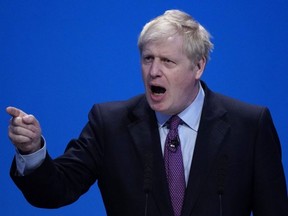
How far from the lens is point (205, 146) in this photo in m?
2.29

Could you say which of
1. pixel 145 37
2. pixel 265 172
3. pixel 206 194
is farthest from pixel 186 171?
pixel 145 37

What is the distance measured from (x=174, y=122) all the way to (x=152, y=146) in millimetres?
114

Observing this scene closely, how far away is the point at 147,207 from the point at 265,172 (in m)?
0.40

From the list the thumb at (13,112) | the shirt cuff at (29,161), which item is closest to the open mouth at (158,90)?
the shirt cuff at (29,161)

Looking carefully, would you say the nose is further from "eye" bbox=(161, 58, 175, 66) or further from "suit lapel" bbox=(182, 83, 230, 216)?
"suit lapel" bbox=(182, 83, 230, 216)

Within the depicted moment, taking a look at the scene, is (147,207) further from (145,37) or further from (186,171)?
(145,37)

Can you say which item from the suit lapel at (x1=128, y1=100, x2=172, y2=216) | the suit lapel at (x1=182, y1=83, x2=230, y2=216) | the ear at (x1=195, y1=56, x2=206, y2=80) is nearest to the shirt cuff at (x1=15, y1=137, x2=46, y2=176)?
the suit lapel at (x1=128, y1=100, x2=172, y2=216)

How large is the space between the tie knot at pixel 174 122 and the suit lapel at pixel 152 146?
44 millimetres

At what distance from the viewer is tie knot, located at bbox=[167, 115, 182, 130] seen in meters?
2.33

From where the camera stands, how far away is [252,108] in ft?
7.80

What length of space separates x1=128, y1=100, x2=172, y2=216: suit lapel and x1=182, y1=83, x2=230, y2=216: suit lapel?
7cm

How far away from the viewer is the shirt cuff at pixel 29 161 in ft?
6.54

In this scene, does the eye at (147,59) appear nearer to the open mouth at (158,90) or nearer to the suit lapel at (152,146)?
the open mouth at (158,90)

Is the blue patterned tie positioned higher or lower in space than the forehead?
lower
